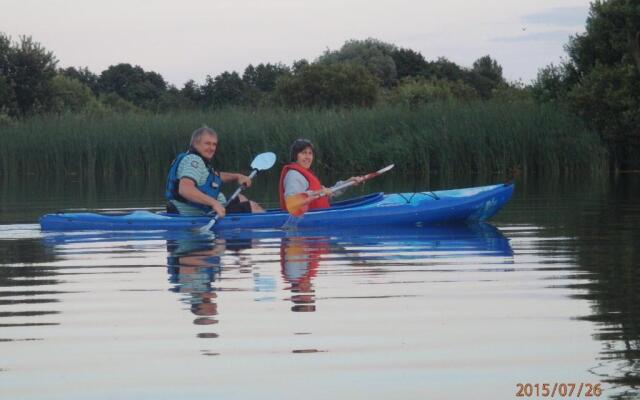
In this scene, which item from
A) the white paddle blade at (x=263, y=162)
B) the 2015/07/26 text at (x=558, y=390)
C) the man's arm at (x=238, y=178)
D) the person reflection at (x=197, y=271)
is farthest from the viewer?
the white paddle blade at (x=263, y=162)

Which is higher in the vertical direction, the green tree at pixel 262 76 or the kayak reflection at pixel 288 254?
the green tree at pixel 262 76

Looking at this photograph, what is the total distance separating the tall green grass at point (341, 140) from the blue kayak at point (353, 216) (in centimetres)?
1164

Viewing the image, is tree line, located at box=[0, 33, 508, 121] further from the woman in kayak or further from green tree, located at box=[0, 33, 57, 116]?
the woman in kayak

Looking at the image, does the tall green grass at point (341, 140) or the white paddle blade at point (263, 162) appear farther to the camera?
the tall green grass at point (341, 140)

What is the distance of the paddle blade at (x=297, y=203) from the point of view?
1178 centimetres

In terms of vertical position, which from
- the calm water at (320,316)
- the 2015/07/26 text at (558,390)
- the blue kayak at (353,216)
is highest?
the blue kayak at (353,216)

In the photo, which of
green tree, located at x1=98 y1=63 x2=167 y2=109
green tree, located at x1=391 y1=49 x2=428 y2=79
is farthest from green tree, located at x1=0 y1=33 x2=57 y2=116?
green tree, located at x1=391 y1=49 x2=428 y2=79

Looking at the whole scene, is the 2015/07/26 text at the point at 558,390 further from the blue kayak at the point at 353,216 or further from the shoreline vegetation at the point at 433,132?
the shoreline vegetation at the point at 433,132

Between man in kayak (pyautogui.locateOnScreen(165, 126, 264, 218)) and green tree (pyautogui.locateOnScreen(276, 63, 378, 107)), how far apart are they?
28.6m

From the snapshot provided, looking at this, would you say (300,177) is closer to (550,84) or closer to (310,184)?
(310,184)

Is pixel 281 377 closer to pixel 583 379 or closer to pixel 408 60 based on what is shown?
pixel 583 379

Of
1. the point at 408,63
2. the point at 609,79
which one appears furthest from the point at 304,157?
the point at 408,63

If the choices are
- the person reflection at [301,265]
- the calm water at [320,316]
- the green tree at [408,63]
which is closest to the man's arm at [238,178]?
the calm water at [320,316]

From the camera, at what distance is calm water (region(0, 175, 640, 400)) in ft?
16.1
